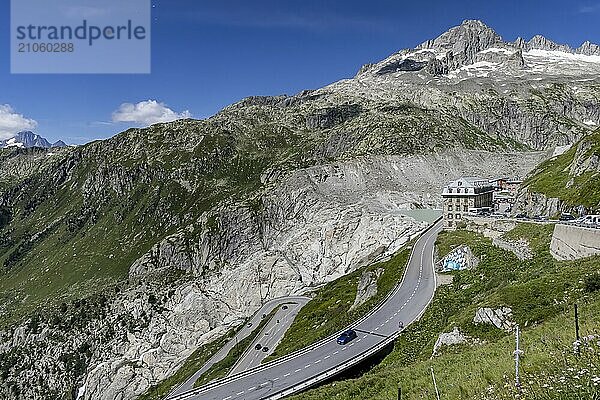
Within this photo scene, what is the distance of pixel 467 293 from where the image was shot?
46.1 m

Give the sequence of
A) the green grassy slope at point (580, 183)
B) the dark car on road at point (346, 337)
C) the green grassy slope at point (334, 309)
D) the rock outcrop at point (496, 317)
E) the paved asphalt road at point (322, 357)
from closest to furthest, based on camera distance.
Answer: the rock outcrop at point (496, 317), the paved asphalt road at point (322, 357), the dark car on road at point (346, 337), the green grassy slope at point (334, 309), the green grassy slope at point (580, 183)

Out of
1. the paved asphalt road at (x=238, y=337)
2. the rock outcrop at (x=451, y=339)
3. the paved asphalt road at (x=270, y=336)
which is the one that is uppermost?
the rock outcrop at (x=451, y=339)

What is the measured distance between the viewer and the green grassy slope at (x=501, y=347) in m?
13.8

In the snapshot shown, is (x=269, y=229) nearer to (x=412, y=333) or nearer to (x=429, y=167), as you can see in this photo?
(x=429, y=167)

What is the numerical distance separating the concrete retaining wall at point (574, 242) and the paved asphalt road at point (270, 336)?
45056mm

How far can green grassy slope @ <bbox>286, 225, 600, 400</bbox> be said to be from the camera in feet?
45.3

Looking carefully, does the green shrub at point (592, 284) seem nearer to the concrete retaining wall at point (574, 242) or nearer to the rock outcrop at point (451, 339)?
the rock outcrop at point (451, 339)

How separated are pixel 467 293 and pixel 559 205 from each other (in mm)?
45291

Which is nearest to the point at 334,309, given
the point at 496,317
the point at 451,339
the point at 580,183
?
the point at 451,339

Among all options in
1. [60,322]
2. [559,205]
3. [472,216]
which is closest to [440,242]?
[472,216]

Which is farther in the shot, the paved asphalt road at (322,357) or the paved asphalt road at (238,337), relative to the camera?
the paved asphalt road at (238,337)

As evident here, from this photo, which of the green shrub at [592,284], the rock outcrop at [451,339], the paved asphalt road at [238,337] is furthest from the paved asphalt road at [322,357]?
the paved asphalt road at [238,337]

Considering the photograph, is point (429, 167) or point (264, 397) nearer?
point (264, 397)

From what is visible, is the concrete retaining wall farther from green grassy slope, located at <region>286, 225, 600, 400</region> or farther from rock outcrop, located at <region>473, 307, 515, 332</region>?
rock outcrop, located at <region>473, 307, 515, 332</region>
